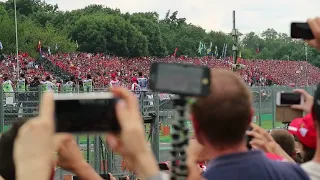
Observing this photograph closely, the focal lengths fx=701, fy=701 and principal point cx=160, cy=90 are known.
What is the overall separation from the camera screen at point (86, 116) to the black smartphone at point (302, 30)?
3.90 ft

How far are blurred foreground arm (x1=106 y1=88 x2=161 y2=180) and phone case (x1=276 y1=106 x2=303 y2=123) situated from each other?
1.33 metres

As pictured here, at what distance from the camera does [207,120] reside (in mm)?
2723

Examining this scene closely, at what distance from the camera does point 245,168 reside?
282 centimetres

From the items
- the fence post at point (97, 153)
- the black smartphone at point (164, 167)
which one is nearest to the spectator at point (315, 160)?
the black smartphone at point (164, 167)

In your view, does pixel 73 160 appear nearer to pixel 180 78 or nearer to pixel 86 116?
pixel 86 116

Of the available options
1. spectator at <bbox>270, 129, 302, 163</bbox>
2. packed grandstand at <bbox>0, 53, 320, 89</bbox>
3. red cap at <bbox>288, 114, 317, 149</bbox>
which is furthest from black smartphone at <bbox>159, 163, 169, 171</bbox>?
packed grandstand at <bbox>0, 53, 320, 89</bbox>

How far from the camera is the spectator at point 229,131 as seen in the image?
2695 millimetres

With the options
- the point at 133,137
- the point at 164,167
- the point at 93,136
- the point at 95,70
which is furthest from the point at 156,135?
the point at 95,70

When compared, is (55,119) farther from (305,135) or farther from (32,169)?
(305,135)

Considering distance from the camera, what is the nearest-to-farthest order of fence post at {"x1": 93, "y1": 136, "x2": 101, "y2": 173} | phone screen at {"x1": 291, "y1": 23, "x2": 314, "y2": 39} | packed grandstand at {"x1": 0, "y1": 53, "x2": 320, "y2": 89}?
phone screen at {"x1": 291, "y1": 23, "x2": 314, "y2": 39} → fence post at {"x1": 93, "y1": 136, "x2": 101, "y2": 173} → packed grandstand at {"x1": 0, "y1": 53, "x2": 320, "y2": 89}

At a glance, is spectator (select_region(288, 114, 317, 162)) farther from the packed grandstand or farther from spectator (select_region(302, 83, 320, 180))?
the packed grandstand

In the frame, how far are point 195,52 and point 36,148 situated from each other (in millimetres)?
119146

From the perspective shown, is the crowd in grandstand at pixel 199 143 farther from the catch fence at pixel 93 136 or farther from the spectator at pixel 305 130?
the catch fence at pixel 93 136

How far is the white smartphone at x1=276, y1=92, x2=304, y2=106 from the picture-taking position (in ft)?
11.3
